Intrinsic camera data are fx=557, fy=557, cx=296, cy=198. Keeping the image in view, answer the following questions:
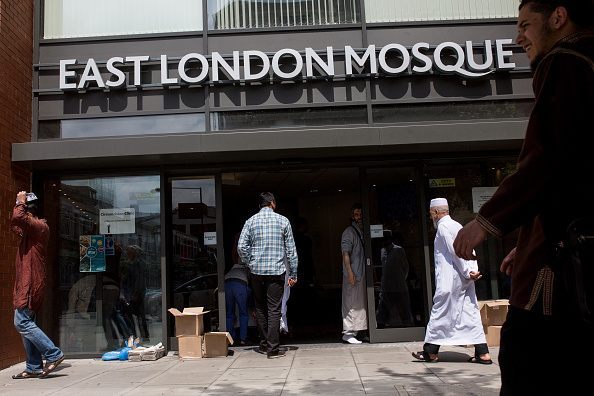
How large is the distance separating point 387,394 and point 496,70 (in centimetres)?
494

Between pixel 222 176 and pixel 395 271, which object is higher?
pixel 222 176

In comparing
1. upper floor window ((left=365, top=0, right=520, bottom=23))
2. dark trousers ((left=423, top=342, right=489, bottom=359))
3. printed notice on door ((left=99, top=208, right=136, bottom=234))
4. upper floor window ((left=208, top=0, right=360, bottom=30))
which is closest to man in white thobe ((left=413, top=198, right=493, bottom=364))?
dark trousers ((left=423, top=342, right=489, bottom=359))

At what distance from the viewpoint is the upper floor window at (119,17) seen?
317 inches

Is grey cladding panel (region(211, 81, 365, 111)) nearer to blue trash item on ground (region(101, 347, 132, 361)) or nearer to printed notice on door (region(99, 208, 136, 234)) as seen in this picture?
printed notice on door (region(99, 208, 136, 234))

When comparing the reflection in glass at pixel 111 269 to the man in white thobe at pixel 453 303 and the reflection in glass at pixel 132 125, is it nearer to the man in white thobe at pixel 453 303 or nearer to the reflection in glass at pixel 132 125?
the reflection in glass at pixel 132 125

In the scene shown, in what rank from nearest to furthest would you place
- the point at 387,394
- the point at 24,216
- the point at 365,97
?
1. the point at 387,394
2. the point at 24,216
3. the point at 365,97

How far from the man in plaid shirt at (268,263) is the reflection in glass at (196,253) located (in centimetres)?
93

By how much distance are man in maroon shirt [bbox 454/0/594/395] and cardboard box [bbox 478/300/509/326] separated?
5659 mm

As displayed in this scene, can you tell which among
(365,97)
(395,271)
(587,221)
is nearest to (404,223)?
(395,271)

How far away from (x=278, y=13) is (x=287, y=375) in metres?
5.08

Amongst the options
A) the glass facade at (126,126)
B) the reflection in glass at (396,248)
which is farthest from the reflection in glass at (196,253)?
the reflection in glass at (396,248)

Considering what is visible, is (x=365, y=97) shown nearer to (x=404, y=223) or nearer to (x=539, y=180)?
(x=404, y=223)

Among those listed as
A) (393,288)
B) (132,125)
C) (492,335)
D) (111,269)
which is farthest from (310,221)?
(492,335)

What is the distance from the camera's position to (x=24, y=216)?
6.15 metres
